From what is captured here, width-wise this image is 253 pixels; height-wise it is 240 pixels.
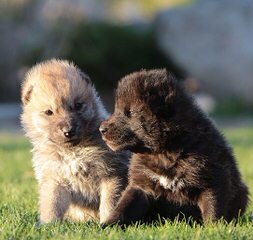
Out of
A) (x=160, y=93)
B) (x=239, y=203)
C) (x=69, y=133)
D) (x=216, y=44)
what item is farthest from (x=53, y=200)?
(x=216, y=44)

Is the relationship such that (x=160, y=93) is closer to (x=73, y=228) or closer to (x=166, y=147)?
(x=166, y=147)

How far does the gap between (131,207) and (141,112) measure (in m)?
0.74

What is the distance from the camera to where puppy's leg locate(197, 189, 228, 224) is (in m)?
5.23

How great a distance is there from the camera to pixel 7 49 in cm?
2072

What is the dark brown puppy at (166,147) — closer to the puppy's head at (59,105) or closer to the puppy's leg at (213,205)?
the puppy's leg at (213,205)

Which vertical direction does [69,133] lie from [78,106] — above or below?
below

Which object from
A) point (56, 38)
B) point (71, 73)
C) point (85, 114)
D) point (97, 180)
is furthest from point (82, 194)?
point (56, 38)

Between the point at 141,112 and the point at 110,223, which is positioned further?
the point at 141,112

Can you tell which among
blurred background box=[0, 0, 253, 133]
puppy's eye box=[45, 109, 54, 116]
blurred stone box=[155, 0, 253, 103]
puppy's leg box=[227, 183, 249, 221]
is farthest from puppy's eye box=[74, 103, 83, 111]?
blurred stone box=[155, 0, 253, 103]

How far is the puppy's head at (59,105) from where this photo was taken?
5.89 metres

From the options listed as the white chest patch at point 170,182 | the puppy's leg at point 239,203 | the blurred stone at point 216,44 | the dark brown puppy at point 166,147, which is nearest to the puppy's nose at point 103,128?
the dark brown puppy at point 166,147

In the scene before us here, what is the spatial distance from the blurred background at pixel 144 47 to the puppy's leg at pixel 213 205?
1304 centimetres

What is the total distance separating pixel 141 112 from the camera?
5469 millimetres

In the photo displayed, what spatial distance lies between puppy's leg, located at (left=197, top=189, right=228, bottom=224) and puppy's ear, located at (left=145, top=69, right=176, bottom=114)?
0.71m
